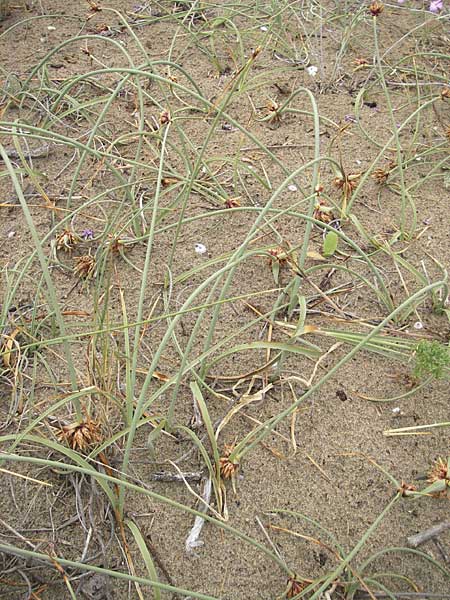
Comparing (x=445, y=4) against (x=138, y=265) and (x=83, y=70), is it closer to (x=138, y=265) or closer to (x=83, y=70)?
(x=83, y=70)

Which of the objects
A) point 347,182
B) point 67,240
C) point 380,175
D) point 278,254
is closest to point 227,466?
point 278,254

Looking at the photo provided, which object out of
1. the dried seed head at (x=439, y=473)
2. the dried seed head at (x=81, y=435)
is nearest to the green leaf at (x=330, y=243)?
the dried seed head at (x=439, y=473)

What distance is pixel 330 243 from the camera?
1320mm

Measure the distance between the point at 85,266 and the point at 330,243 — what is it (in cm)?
54

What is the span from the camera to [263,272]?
4.54 ft

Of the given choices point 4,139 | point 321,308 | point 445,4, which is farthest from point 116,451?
point 445,4

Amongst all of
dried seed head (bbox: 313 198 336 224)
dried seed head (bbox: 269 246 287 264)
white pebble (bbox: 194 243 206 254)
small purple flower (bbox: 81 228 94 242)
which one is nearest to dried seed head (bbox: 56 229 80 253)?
small purple flower (bbox: 81 228 94 242)

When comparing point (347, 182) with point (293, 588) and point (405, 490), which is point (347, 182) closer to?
point (405, 490)

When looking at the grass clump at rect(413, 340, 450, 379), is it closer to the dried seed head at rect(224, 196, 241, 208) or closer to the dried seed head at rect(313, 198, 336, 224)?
the dried seed head at rect(313, 198, 336, 224)

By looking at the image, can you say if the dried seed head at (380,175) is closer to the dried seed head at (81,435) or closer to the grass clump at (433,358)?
the grass clump at (433,358)

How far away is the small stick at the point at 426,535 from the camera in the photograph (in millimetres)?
987

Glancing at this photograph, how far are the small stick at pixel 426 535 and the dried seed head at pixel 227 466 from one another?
1.00 feet

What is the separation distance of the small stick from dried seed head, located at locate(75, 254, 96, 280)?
82 centimetres

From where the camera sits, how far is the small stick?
3.24 feet
